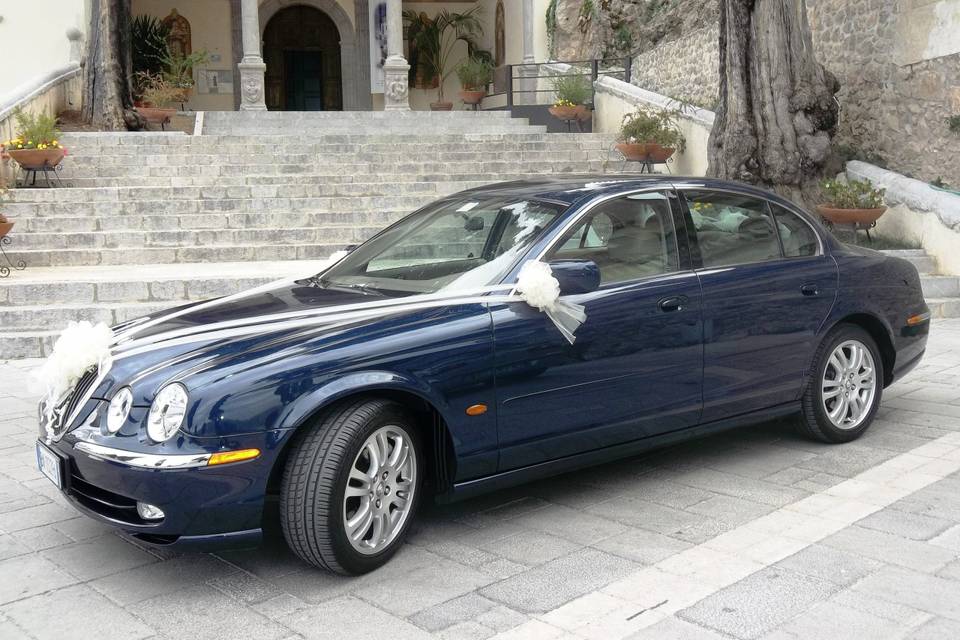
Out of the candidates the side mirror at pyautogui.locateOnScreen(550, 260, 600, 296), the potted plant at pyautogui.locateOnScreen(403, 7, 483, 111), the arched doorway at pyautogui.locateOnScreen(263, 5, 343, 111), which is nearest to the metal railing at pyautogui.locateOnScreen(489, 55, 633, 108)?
the potted plant at pyautogui.locateOnScreen(403, 7, 483, 111)

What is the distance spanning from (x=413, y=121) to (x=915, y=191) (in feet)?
32.9

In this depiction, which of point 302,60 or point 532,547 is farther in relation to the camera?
point 302,60

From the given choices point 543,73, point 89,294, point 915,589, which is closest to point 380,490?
point 915,589

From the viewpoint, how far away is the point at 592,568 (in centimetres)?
393

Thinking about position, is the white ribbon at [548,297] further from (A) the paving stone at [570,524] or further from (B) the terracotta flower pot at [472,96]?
(B) the terracotta flower pot at [472,96]

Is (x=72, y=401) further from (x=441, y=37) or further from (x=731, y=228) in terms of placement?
(x=441, y=37)

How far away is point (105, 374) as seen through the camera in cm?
393

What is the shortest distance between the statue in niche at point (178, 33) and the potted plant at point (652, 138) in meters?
13.3

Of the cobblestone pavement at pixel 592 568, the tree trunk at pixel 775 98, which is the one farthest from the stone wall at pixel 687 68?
the cobblestone pavement at pixel 592 568

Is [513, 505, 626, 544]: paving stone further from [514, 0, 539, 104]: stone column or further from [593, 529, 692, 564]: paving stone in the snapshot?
[514, 0, 539, 104]: stone column

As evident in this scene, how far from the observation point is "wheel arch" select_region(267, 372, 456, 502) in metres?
3.68

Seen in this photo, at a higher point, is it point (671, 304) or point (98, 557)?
point (671, 304)

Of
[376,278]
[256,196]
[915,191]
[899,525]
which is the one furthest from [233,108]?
[899,525]

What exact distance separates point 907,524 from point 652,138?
11.2m
